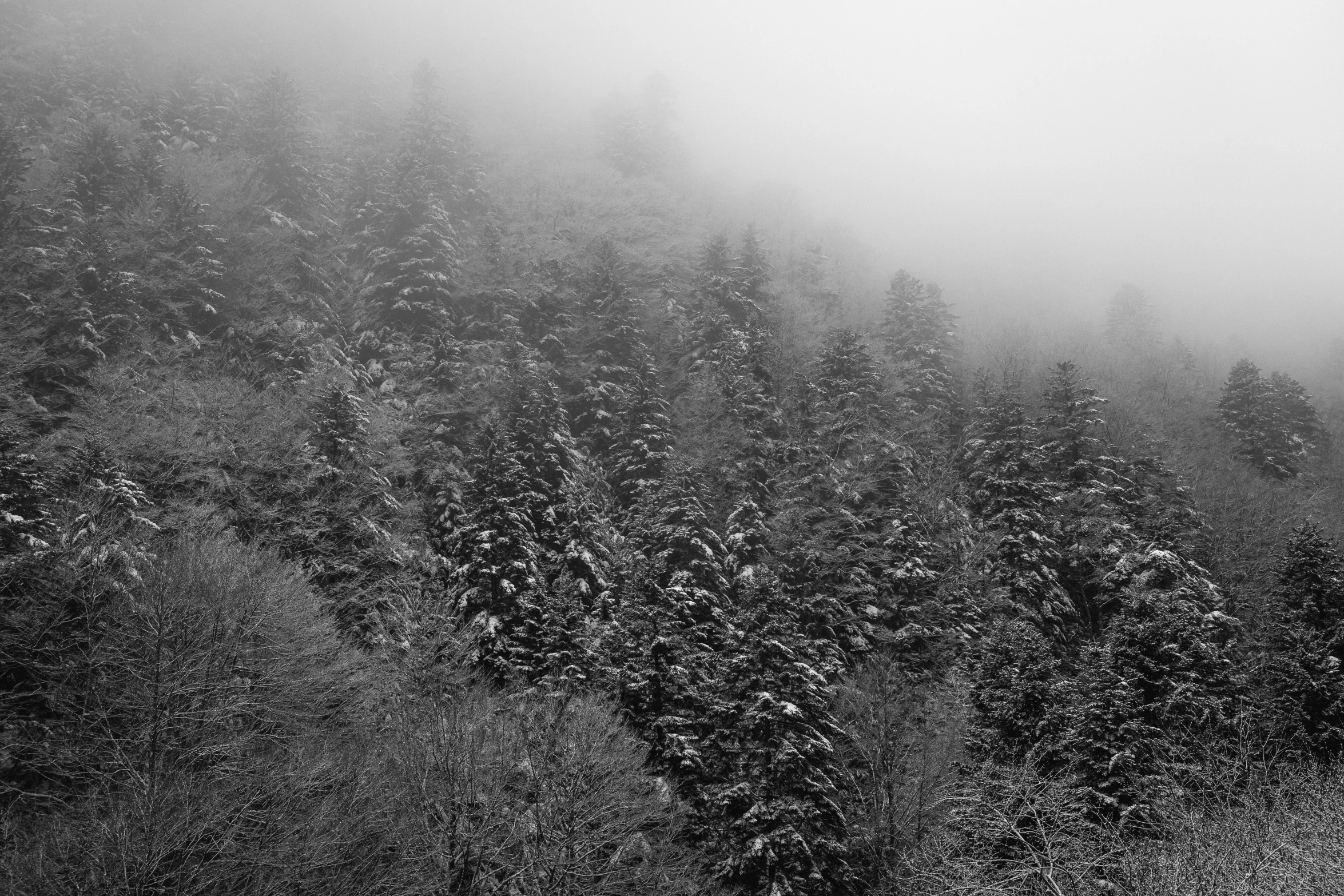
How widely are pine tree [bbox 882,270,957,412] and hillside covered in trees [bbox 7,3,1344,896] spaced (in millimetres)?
375

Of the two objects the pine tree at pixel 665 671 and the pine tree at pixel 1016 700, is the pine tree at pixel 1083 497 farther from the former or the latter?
the pine tree at pixel 665 671

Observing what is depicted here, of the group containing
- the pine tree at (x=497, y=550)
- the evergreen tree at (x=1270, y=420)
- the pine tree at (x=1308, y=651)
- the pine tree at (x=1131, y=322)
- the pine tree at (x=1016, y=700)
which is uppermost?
the pine tree at (x=1131, y=322)

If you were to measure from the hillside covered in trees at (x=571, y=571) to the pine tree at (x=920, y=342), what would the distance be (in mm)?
375

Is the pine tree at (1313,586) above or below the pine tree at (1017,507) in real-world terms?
above

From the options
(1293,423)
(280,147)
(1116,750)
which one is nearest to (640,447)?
(1116,750)

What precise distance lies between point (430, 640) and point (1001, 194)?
4528 inches

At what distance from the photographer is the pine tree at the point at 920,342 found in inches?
1497

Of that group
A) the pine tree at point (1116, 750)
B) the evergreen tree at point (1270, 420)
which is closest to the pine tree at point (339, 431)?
the pine tree at point (1116, 750)

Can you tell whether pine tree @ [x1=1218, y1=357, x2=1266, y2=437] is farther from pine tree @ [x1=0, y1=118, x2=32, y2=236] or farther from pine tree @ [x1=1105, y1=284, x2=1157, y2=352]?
pine tree @ [x1=0, y1=118, x2=32, y2=236]

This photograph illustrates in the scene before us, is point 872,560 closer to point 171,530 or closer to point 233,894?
point 233,894

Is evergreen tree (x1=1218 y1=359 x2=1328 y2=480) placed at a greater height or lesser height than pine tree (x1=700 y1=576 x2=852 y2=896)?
greater

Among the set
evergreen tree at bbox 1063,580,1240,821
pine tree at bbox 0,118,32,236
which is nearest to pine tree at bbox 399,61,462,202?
pine tree at bbox 0,118,32,236

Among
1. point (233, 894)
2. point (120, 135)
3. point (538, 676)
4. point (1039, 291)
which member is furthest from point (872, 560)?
point (1039, 291)

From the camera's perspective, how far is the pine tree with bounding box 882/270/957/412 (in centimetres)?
3803
